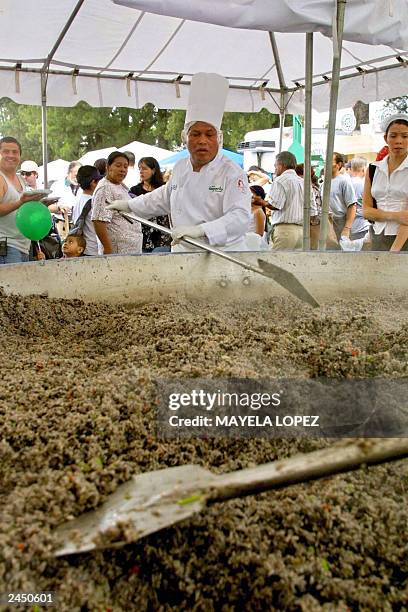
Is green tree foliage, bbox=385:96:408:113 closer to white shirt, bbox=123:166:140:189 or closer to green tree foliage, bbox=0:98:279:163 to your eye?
green tree foliage, bbox=0:98:279:163

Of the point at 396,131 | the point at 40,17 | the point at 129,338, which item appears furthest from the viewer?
the point at 40,17

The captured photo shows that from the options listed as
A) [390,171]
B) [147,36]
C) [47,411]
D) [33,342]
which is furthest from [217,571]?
[147,36]

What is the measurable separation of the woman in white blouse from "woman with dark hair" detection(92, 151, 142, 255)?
164cm

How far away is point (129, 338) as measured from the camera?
6.46ft

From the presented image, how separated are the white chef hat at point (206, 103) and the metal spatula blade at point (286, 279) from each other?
3.10 ft

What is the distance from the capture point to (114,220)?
395 centimetres

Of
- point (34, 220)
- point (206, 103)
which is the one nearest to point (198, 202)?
point (206, 103)

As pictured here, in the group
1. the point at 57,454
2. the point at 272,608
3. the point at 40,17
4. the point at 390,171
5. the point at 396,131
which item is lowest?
the point at 272,608

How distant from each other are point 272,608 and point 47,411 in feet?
2.26

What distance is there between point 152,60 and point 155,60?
34mm

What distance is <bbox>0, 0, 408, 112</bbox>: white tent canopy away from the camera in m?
4.98


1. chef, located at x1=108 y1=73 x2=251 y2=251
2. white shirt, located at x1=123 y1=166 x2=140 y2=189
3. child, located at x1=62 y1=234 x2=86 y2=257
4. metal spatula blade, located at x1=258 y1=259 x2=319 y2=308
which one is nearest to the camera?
metal spatula blade, located at x1=258 y1=259 x2=319 y2=308

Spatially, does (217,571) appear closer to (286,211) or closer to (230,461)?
(230,461)

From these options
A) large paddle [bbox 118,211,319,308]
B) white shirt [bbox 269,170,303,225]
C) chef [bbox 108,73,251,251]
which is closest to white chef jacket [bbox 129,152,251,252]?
chef [bbox 108,73,251,251]
